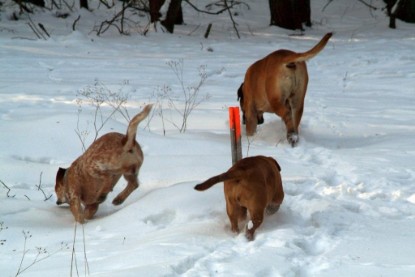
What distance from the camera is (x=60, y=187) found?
495 cm

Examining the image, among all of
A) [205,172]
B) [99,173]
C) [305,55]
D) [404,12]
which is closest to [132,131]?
[99,173]

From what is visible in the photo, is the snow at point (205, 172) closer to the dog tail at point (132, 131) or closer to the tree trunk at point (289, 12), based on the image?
the dog tail at point (132, 131)

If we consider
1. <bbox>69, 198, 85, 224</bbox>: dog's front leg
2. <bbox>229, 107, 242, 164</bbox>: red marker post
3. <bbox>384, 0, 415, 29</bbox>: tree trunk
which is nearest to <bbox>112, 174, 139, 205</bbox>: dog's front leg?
<bbox>69, 198, 85, 224</bbox>: dog's front leg

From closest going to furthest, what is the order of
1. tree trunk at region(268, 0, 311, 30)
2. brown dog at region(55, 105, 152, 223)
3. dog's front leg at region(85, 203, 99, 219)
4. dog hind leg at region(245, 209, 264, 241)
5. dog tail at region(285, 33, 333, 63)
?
dog hind leg at region(245, 209, 264, 241)
brown dog at region(55, 105, 152, 223)
dog's front leg at region(85, 203, 99, 219)
dog tail at region(285, 33, 333, 63)
tree trunk at region(268, 0, 311, 30)

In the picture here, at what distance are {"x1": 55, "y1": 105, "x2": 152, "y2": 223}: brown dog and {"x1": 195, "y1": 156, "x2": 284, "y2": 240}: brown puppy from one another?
84cm

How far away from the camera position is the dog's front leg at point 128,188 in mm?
4703

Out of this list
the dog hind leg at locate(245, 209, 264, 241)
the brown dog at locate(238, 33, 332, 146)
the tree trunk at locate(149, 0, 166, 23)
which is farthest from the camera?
the tree trunk at locate(149, 0, 166, 23)

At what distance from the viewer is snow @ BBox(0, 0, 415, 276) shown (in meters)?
3.53

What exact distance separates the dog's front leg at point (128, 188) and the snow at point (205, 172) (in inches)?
3.8

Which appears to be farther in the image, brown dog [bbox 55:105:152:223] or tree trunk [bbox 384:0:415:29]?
tree trunk [bbox 384:0:415:29]

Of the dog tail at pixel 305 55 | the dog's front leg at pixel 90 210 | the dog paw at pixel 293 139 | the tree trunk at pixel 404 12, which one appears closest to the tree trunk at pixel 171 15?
the tree trunk at pixel 404 12

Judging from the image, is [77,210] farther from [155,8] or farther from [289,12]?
[289,12]

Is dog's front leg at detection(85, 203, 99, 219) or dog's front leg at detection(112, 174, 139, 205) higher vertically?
dog's front leg at detection(112, 174, 139, 205)

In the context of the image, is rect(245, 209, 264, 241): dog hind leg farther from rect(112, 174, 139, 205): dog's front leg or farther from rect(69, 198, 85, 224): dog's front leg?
rect(69, 198, 85, 224): dog's front leg
